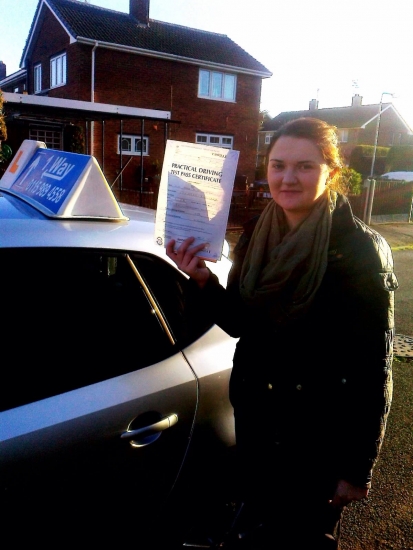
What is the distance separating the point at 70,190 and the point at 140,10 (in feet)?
76.5

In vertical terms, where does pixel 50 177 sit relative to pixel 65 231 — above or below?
above

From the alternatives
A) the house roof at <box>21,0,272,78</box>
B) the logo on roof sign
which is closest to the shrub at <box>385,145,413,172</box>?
the house roof at <box>21,0,272,78</box>

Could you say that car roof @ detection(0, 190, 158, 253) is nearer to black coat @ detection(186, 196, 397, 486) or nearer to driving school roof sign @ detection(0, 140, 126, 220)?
driving school roof sign @ detection(0, 140, 126, 220)

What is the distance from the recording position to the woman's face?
162cm

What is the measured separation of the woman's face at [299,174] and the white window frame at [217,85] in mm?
22007

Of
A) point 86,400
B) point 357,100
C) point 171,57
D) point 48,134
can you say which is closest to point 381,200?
point 171,57

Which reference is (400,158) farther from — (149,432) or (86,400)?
(86,400)

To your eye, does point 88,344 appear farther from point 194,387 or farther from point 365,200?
point 365,200

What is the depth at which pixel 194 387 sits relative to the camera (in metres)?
1.91

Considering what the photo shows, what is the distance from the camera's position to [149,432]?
1.75 meters

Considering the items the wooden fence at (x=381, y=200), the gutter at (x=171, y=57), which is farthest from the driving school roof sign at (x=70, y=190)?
the gutter at (x=171, y=57)

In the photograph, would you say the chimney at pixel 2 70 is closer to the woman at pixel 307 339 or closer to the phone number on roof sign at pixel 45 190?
the phone number on roof sign at pixel 45 190

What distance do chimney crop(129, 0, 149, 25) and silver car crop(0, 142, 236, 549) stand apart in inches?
907

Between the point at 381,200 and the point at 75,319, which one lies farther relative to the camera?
the point at 381,200
